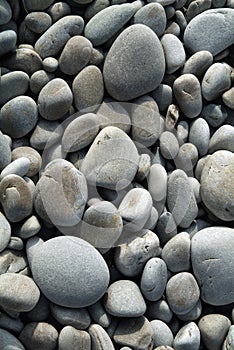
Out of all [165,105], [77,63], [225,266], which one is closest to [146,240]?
[225,266]

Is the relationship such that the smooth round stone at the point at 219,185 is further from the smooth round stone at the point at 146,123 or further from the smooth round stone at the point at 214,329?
the smooth round stone at the point at 214,329

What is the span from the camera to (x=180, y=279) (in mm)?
1397

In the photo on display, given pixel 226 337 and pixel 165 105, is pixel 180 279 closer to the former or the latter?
pixel 226 337

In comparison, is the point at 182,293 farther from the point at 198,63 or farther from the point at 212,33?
the point at 212,33

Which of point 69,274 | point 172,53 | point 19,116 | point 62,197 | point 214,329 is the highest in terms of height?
point 172,53

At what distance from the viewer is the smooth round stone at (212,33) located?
1637 millimetres

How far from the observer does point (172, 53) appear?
1595mm

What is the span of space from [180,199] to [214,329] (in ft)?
1.30

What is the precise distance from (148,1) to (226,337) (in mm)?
1120

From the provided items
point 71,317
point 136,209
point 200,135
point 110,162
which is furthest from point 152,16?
→ point 71,317

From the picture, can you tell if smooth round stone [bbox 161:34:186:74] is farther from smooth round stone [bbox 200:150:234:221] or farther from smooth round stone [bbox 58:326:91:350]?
smooth round stone [bbox 58:326:91:350]

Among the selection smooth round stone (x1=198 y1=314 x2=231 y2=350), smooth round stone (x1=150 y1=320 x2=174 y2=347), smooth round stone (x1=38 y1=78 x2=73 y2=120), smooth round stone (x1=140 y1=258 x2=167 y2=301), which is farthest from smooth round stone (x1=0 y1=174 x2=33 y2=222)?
smooth round stone (x1=198 y1=314 x2=231 y2=350)

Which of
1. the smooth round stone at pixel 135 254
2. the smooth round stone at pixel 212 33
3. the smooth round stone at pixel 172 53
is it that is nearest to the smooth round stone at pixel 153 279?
the smooth round stone at pixel 135 254

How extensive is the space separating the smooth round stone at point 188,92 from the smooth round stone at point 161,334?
0.69m
